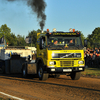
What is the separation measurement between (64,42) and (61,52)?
68cm

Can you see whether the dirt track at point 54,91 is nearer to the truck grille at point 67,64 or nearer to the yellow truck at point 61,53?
the yellow truck at point 61,53

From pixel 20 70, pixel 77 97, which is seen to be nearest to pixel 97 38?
pixel 20 70

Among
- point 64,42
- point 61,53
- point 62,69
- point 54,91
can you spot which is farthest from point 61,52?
point 54,91

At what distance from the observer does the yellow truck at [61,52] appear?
1346cm

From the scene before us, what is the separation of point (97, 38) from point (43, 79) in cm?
8469

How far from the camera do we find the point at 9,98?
8.19 metres

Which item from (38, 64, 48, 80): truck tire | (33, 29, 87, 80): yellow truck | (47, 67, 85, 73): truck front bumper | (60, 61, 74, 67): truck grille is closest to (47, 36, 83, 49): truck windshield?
(33, 29, 87, 80): yellow truck

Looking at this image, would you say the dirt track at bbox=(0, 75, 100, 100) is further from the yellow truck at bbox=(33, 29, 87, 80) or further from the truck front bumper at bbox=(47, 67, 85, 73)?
the yellow truck at bbox=(33, 29, 87, 80)

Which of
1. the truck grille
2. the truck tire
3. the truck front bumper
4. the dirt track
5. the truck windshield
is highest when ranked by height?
the truck windshield

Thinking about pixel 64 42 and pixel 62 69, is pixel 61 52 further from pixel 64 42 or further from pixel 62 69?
pixel 62 69

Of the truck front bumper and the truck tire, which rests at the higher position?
the truck front bumper

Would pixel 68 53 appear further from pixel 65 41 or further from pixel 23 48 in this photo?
pixel 23 48

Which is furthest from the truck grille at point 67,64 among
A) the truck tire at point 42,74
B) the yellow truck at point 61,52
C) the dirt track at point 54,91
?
the dirt track at point 54,91

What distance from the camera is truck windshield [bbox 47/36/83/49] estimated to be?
44.5ft
